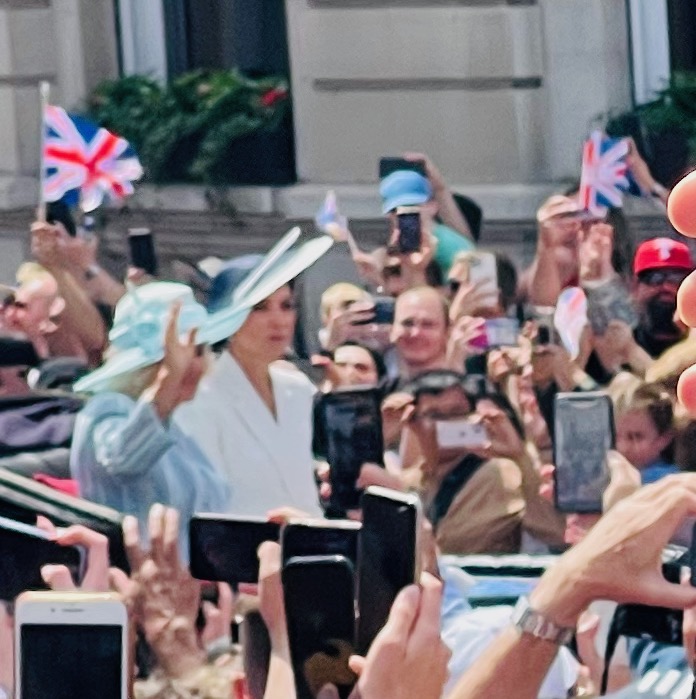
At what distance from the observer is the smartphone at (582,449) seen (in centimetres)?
614

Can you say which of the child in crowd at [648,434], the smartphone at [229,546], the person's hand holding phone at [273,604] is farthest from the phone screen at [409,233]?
the person's hand holding phone at [273,604]

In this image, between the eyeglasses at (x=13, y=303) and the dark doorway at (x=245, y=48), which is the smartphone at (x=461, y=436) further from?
the dark doorway at (x=245, y=48)

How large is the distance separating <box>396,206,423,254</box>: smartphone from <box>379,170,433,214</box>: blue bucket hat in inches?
6.5

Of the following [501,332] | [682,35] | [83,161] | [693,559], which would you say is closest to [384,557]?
[693,559]

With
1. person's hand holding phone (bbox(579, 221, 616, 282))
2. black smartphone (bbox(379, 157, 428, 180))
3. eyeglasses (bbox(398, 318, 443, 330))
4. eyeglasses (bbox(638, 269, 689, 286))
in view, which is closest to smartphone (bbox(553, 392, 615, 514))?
eyeglasses (bbox(398, 318, 443, 330))

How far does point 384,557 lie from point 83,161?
5905 mm

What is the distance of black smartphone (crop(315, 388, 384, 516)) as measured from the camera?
257 inches

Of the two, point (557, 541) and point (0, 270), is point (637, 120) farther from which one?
point (557, 541)

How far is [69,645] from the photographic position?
4.30 metres

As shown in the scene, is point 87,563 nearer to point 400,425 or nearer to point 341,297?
point 400,425

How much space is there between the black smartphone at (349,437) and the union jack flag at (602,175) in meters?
2.55

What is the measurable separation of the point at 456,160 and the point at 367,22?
2.38 ft

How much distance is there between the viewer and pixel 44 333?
864cm

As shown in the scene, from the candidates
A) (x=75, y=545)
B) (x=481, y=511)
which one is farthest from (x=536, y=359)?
(x=75, y=545)
